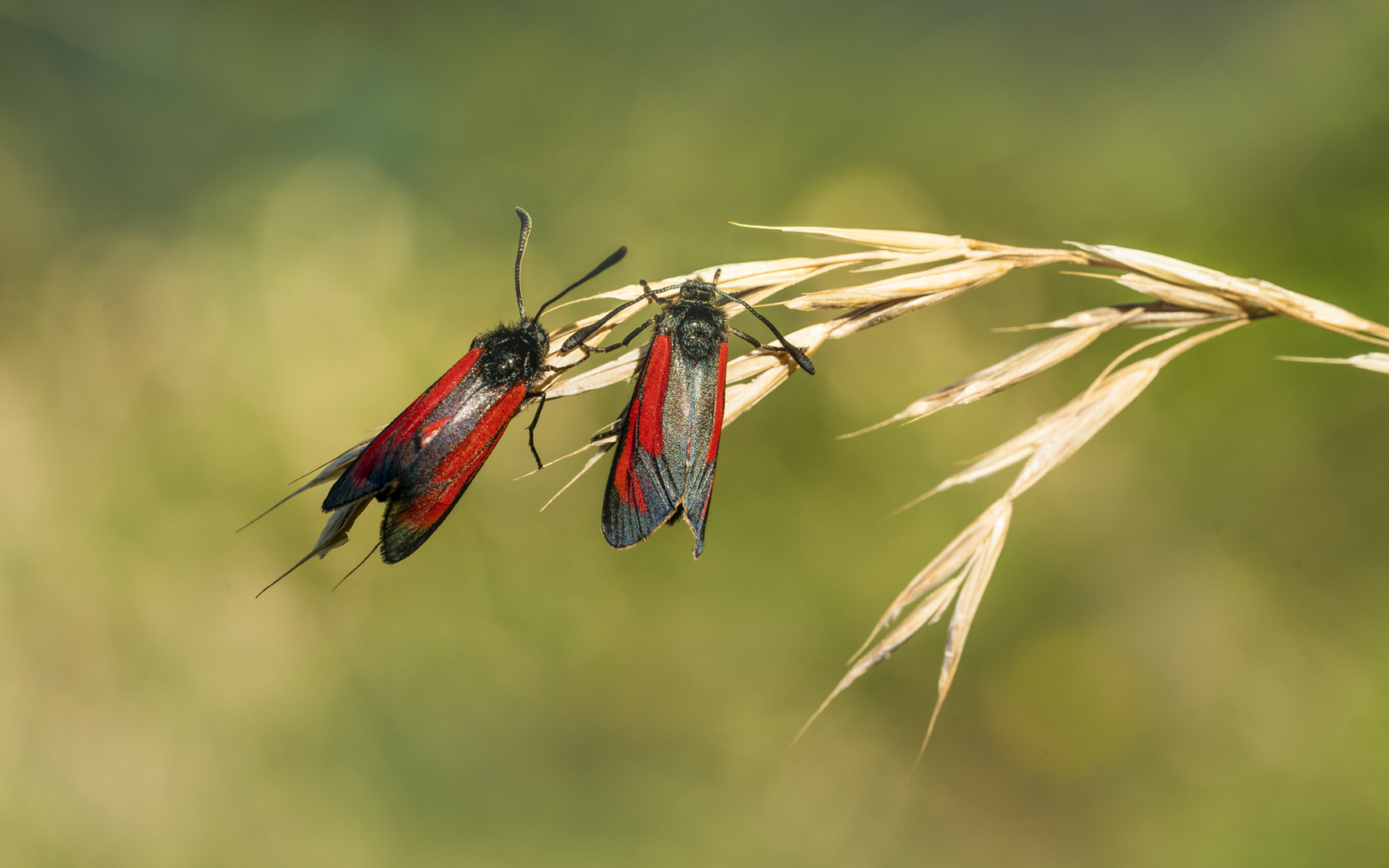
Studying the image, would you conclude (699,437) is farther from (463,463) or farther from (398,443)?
(398,443)

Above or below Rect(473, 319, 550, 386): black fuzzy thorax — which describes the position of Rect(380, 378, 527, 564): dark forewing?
below

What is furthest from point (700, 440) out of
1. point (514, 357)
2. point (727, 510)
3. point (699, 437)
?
point (727, 510)

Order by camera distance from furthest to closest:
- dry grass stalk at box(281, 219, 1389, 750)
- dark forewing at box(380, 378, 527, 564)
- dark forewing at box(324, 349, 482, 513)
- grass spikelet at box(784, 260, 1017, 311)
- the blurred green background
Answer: the blurred green background < dark forewing at box(380, 378, 527, 564) < dark forewing at box(324, 349, 482, 513) < grass spikelet at box(784, 260, 1017, 311) < dry grass stalk at box(281, 219, 1389, 750)

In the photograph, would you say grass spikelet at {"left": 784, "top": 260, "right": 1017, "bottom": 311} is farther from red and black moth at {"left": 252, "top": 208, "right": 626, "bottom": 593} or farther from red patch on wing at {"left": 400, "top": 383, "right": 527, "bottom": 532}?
red patch on wing at {"left": 400, "top": 383, "right": 527, "bottom": 532}

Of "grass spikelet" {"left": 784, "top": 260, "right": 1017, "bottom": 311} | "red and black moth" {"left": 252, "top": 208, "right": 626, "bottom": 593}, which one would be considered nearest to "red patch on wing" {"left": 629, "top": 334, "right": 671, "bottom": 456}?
"red and black moth" {"left": 252, "top": 208, "right": 626, "bottom": 593}

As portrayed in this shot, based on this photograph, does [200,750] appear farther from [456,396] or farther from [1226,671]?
[1226,671]

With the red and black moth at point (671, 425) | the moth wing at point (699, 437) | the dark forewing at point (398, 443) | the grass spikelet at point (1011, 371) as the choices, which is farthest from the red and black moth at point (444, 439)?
the grass spikelet at point (1011, 371)

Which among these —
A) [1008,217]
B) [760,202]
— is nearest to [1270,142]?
[1008,217]
